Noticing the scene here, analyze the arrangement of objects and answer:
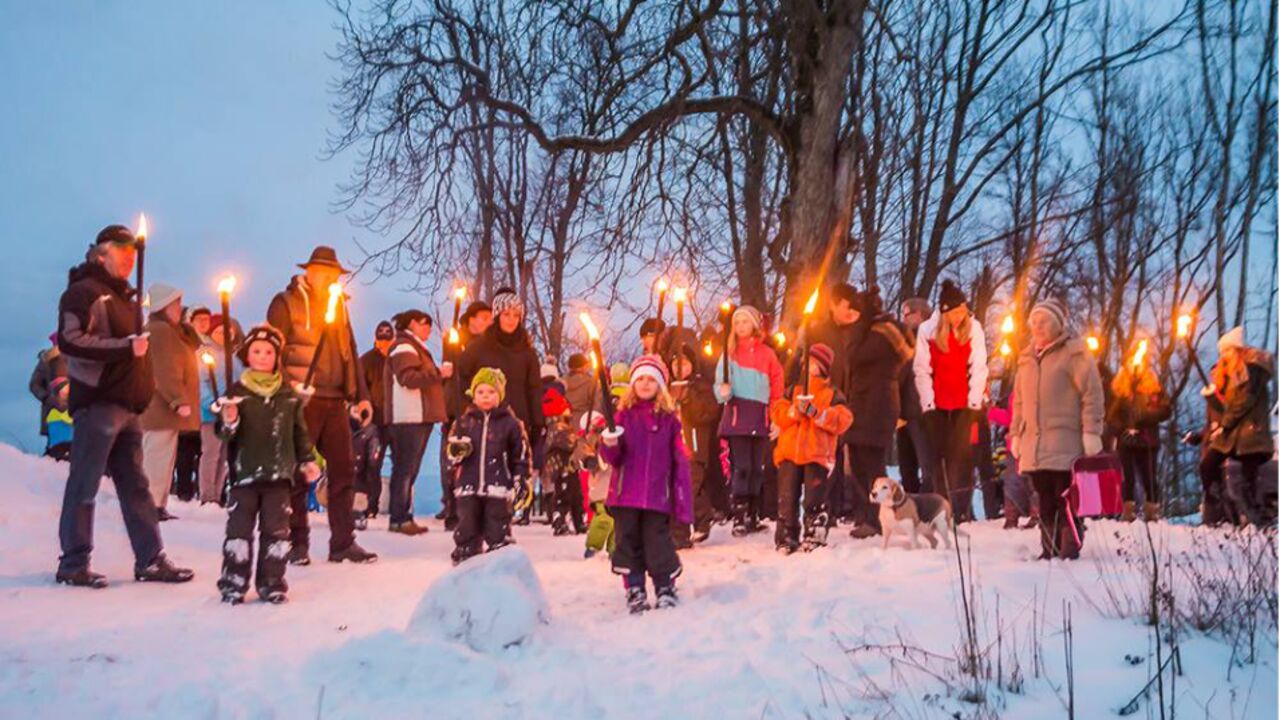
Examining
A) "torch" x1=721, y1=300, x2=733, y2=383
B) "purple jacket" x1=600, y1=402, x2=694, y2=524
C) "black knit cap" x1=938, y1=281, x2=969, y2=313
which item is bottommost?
"purple jacket" x1=600, y1=402, x2=694, y2=524

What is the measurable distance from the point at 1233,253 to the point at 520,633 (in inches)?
777

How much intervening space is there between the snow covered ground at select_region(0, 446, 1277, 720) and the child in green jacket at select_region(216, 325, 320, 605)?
0.23m

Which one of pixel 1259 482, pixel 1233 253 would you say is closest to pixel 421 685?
pixel 1259 482

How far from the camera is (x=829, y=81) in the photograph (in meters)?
11.2

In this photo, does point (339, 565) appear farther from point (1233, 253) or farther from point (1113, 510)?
point (1233, 253)

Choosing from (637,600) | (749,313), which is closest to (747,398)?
(749,313)

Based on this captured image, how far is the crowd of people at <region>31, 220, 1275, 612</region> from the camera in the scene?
6.03 meters

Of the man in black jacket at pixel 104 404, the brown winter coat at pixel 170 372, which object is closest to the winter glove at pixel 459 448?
the man in black jacket at pixel 104 404

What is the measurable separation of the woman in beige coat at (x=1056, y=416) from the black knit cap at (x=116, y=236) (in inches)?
243

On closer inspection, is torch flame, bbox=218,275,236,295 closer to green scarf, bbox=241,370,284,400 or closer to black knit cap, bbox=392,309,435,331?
green scarf, bbox=241,370,284,400

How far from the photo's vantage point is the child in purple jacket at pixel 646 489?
5895 millimetres

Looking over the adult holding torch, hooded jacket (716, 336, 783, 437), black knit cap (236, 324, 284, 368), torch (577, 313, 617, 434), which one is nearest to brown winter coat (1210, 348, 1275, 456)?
hooded jacket (716, 336, 783, 437)

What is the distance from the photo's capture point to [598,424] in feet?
28.0

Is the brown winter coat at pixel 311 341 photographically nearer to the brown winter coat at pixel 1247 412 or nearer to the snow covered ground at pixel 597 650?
the snow covered ground at pixel 597 650
